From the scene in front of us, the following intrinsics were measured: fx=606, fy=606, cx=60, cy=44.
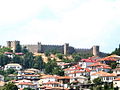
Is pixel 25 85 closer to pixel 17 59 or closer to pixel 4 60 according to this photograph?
pixel 4 60

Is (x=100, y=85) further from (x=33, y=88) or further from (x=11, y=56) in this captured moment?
(x=11, y=56)

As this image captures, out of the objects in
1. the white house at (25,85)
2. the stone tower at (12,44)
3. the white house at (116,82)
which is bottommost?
the white house at (25,85)

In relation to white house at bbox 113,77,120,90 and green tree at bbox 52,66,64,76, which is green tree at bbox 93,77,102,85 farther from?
green tree at bbox 52,66,64,76

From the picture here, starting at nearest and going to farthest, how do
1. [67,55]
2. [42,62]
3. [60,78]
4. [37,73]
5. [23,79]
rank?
[60,78], [23,79], [37,73], [42,62], [67,55]

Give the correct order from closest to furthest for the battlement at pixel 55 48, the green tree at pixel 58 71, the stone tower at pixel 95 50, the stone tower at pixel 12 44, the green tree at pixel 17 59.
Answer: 1. the green tree at pixel 58 71
2. the green tree at pixel 17 59
3. the stone tower at pixel 95 50
4. the stone tower at pixel 12 44
5. the battlement at pixel 55 48

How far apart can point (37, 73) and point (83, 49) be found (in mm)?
32794

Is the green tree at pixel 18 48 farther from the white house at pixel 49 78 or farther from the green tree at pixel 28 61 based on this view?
the white house at pixel 49 78

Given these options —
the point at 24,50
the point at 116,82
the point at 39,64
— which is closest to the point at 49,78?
the point at 116,82

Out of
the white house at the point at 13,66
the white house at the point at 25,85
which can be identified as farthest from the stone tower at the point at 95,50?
the white house at the point at 25,85

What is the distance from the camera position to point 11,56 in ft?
383

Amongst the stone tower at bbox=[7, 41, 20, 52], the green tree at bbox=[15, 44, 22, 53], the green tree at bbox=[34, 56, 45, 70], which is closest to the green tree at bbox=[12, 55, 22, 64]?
the green tree at bbox=[34, 56, 45, 70]

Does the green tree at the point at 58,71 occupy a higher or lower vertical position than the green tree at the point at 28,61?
lower

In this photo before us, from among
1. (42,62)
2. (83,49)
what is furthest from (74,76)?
(83,49)

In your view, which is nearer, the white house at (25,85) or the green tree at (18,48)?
the white house at (25,85)
